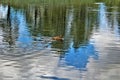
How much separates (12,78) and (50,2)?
36.9 metres

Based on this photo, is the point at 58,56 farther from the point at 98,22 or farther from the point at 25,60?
the point at 98,22

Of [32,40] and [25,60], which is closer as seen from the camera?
[25,60]

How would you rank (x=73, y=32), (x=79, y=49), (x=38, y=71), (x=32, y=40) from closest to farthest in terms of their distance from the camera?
(x=38, y=71)
(x=79, y=49)
(x=32, y=40)
(x=73, y=32)

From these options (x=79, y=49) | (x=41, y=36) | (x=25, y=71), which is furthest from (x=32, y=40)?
(x=25, y=71)

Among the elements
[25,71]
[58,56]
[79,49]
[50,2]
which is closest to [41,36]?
[79,49]

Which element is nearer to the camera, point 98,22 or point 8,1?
point 98,22

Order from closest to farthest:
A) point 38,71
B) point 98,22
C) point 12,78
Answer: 1. point 12,78
2. point 38,71
3. point 98,22

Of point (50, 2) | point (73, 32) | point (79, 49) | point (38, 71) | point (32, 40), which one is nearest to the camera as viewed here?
point (38, 71)

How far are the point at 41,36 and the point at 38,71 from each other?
313 inches

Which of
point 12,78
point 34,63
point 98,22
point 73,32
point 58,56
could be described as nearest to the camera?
point 12,78

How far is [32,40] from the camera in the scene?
20781mm

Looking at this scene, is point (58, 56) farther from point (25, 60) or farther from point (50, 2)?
point (50, 2)

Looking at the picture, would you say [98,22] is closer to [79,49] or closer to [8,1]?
[79,49]

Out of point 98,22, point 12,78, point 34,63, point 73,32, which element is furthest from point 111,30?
point 12,78
